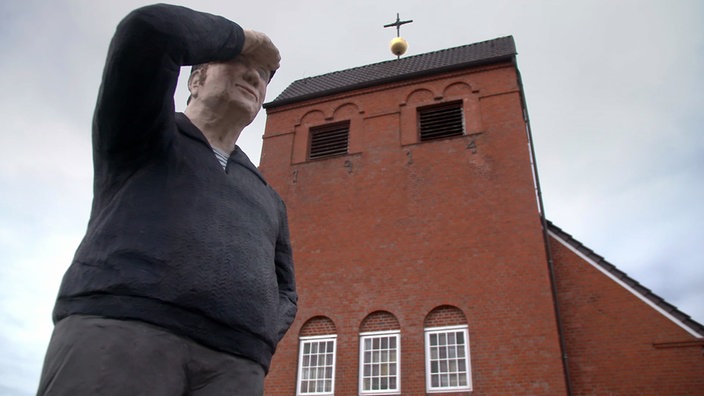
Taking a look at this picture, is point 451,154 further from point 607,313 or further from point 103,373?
point 103,373

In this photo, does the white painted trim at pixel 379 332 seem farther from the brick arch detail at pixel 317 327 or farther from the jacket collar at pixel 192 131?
the jacket collar at pixel 192 131

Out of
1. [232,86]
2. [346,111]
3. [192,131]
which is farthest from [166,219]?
[346,111]

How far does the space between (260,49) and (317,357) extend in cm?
1194

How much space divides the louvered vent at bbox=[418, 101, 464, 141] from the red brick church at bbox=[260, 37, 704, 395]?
1.6 inches

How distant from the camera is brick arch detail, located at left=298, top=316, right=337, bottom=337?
45.1 ft

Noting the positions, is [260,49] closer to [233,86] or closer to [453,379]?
[233,86]

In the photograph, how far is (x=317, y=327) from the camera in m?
13.9

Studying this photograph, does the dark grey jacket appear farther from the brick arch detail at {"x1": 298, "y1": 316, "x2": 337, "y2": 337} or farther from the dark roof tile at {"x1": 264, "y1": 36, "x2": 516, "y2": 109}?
the dark roof tile at {"x1": 264, "y1": 36, "x2": 516, "y2": 109}

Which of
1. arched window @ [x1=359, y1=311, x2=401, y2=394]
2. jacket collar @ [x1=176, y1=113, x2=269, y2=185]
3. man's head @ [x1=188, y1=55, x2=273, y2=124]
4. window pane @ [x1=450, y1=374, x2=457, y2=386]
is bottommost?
jacket collar @ [x1=176, y1=113, x2=269, y2=185]

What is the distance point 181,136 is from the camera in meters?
2.12

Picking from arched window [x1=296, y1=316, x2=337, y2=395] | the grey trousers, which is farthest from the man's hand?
arched window [x1=296, y1=316, x2=337, y2=395]

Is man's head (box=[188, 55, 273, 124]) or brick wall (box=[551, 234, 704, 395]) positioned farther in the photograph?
brick wall (box=[551, 234, 704, 395])

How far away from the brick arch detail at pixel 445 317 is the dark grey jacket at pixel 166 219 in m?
11.2

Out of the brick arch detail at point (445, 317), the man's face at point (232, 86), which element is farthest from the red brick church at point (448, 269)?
the man's face at point (232, 86)
